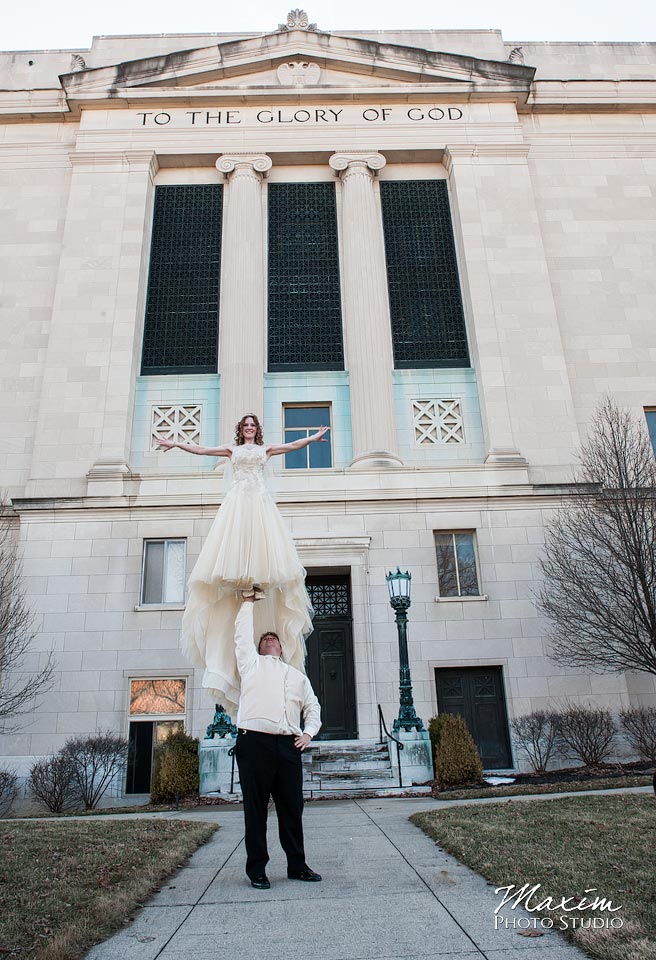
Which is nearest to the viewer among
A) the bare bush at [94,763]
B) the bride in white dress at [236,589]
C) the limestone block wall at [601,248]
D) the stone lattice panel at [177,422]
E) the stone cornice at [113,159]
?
the bride in white dress at [236,589]

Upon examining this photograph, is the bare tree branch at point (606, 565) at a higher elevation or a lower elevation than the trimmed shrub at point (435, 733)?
higher


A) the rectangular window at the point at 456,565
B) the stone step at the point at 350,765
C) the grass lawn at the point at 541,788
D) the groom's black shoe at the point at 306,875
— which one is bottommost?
the groom's black shoe at the point at 306,875

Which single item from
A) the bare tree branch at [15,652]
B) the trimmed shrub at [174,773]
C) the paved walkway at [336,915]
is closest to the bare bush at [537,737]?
the trimmed shrub at [174,773]

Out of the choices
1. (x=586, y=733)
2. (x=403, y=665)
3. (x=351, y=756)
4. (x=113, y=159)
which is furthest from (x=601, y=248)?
(x=351, y=756)

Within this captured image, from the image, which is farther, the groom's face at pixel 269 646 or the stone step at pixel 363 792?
the stone step at pixel 363 792

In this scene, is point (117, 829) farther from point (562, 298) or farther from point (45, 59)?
point (45, 59)

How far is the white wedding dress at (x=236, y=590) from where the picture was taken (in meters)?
7.10

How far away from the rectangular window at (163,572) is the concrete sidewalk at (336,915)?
13.3 meters

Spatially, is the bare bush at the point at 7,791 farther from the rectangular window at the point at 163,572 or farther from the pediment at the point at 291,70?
the pediment at the point at 291,70

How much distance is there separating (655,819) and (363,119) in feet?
84.6

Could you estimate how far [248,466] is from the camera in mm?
8227

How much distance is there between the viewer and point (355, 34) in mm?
28922

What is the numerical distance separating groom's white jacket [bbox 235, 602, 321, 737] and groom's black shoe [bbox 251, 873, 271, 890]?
1.17m

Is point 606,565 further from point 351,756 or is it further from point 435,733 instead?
point 351,756
